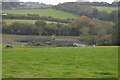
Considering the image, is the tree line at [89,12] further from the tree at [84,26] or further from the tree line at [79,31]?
the tree line at [79,31]

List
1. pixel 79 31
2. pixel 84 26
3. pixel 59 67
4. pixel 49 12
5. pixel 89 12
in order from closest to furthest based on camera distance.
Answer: pixel 59 67 < pixel 79 31 < pixel 84 26 < pixel 89 12 < pixel 49 12

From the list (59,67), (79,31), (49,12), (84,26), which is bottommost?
(59,67)

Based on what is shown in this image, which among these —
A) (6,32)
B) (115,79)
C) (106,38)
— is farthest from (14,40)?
(115,79)

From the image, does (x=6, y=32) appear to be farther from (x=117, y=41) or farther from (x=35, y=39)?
(x=117, y=41)

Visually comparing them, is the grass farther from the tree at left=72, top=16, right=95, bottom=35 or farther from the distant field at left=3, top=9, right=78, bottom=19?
the distant field at left=3, top=9, right=78, bottom=19

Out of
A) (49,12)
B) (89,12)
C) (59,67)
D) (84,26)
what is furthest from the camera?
(49,12)

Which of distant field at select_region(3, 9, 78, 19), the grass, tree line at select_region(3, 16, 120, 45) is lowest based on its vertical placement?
the grass


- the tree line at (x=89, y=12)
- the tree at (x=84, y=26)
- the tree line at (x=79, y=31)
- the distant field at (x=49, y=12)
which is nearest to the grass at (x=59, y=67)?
the tree line at (x=79, y=31)

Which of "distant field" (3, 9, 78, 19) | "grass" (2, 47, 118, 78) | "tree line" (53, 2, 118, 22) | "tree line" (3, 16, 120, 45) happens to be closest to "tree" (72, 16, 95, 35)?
"tree line" (3, 16, 120, 45)

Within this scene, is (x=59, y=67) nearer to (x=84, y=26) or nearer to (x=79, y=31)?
(x=79, y=31)

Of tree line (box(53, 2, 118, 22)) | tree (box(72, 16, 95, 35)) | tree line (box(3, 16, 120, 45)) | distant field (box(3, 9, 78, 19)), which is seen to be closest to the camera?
tree line (box(3, 16, 120, 45))

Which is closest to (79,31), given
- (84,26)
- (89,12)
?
(84,26)

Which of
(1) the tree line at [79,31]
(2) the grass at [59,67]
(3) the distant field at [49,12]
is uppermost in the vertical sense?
(3) the distant field at [49,12]

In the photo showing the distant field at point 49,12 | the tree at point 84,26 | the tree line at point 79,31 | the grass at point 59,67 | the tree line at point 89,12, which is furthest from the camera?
the distant field at point 49,12
